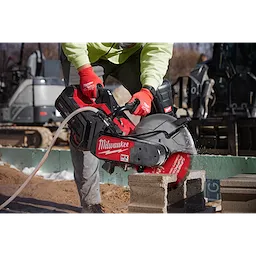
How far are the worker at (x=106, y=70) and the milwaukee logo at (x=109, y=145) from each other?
0.14 metres

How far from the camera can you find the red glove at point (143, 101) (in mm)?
2113

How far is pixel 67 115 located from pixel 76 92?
0.11 meters

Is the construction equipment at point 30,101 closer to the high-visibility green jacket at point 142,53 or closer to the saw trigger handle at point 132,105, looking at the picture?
the high-visibility green jacket at point 142,53

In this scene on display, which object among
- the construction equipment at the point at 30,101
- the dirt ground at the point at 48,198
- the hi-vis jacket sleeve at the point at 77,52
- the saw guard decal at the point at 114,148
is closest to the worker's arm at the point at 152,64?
the saw guard decal at the point at 114,148

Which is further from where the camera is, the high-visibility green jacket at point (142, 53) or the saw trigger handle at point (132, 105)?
the high-visibility green jacket at point (142, 53)

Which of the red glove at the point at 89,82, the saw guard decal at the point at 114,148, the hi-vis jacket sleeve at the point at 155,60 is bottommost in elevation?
the saw guard decal at the point at 114,148

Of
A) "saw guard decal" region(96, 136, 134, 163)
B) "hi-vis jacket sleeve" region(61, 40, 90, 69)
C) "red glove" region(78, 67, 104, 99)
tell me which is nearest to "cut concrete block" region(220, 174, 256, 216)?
"saw guard decal" region(96, 136, 134, 163)

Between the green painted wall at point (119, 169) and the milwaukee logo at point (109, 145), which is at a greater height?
the milwaukee logo at point (109, 145)

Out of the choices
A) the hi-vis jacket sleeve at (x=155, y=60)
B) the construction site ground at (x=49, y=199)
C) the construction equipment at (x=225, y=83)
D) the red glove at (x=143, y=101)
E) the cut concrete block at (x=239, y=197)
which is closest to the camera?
the cut concrete block at (x=239, y=197)

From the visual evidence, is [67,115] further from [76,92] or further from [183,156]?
[183,156]

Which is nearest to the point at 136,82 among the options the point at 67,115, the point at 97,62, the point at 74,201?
the point at 97,62

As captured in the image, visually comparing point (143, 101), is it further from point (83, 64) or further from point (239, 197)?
point (239, 197)

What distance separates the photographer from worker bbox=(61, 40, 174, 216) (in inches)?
86.2

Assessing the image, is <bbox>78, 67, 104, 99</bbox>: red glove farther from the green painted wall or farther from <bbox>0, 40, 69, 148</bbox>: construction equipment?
<bbox>0, 40, 69, 148</bbox>: construction equipment
